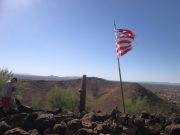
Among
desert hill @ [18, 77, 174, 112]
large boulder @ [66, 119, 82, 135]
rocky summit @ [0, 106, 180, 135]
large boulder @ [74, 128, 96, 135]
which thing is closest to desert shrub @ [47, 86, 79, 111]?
desert hill @ [18, 77, 174, 112]

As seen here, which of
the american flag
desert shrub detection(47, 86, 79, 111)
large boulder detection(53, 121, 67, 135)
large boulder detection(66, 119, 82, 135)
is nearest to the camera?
large boulder detection(53, 121, 67, 135)

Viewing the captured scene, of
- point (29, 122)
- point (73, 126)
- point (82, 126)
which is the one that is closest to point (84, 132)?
point (73, 126)

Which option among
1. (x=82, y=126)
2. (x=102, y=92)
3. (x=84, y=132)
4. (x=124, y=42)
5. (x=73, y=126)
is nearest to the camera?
(x=84, y=132)

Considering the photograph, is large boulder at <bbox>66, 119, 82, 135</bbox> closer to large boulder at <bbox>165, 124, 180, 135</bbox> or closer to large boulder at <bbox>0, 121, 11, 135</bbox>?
large boulder at <bbox>0, 121, 11, 135</bbox>

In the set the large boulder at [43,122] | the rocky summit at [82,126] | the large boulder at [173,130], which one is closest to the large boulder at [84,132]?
the rocky summit at [82,126]

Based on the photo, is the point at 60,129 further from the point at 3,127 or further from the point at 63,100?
the point at 63,100

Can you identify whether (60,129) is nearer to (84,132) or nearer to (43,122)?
(84,132)

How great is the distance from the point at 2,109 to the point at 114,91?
4892 cm

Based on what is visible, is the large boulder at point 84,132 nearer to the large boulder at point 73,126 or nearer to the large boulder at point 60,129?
the large boulder at point 73,126

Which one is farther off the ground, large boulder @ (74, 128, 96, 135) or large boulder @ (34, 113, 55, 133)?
large boulder @ (34, 113, 55, 133)

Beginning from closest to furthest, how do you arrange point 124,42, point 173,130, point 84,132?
1. point 84,132
2. point 173,130
3. point 124,42

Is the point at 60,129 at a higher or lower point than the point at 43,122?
lower

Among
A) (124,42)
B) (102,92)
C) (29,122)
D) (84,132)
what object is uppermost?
(124,42)

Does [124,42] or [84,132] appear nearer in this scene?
[84,132]
